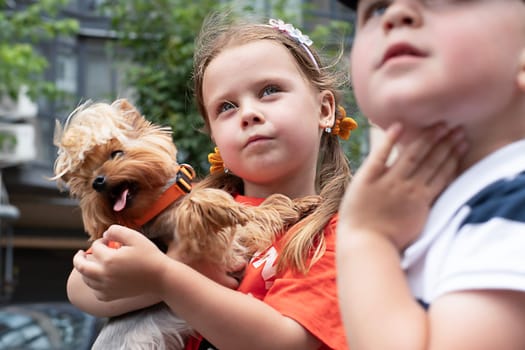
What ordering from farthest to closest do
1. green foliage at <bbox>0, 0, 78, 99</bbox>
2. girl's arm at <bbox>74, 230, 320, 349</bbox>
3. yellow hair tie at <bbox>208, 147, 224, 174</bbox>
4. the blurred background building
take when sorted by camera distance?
the blurred background building
green foliage at <bbox>0, 0, 78, 99</bbox>
yellow hair tie at <bbox>208, 147, 224, 174</bbox>
girl's arm at <bbox>74, 230, 320, 349</bbox>

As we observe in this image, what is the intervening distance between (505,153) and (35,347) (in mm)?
4241

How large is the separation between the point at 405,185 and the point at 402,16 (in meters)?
0.24

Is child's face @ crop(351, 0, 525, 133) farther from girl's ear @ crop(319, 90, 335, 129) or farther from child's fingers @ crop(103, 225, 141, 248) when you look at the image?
girl's ear @ crop(319, 90, 335, 129)

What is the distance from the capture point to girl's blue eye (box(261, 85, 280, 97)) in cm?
195

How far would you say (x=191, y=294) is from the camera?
5.06 ft

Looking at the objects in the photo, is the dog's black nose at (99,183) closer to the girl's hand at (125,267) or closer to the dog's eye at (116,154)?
the dog's eye at (116,154)

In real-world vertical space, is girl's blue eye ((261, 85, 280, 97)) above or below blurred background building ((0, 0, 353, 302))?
above

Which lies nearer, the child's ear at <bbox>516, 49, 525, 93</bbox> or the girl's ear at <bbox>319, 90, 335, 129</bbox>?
the child's ear at <bbox>516, 49, 525, 93</bbox>

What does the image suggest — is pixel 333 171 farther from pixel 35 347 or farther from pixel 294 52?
pixel 35 347

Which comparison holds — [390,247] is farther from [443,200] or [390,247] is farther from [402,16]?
[402,16]

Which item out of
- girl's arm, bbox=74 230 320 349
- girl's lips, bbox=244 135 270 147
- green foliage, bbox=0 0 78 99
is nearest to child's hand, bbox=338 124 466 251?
girl's arm, bbox=74 230 320 349

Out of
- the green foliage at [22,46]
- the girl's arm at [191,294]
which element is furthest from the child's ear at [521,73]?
the green foliage at [22,46]

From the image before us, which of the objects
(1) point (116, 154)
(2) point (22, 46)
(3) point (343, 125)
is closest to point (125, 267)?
(1) point (116, 154)

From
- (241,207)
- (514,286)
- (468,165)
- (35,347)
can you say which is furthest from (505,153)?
(35,347)
